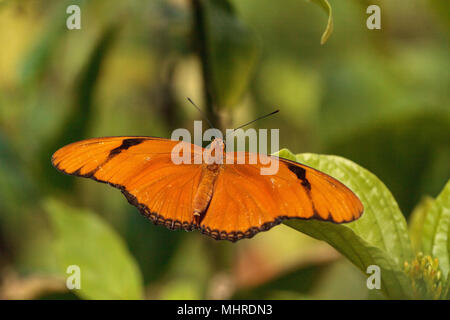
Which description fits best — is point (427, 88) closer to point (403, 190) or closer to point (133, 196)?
point (403, 190)

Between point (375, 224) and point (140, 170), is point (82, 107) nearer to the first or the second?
point (140, 170)

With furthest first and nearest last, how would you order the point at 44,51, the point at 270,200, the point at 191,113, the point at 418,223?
the point at 191,113, the point at 44,51, the point at 418,223, the point at 270,200

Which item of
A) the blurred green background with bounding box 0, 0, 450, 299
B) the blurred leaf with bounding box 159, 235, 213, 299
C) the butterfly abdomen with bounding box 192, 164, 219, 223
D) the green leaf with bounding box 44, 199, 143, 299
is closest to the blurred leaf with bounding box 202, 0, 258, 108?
the blurred green background with bounding box 0, 0, 450, 299

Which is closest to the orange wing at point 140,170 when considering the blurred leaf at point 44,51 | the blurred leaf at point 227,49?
the blurred leaf at point 227,49

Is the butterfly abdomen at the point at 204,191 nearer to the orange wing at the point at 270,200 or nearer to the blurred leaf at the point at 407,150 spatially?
the orange wing at the point at 270,200

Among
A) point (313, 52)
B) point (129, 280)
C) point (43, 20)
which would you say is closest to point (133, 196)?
point (129, 280)

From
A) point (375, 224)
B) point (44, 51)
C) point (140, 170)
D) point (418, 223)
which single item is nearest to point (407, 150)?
point (418, 223)

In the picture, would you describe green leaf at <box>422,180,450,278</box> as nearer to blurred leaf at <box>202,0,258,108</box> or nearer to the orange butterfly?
the orange butterfly
